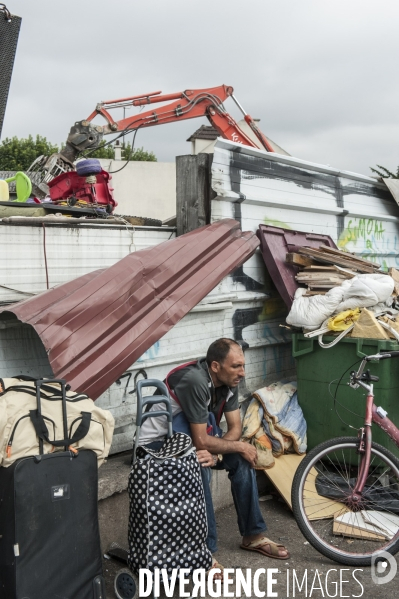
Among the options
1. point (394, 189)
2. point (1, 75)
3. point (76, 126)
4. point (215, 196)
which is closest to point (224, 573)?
point (215, 196)

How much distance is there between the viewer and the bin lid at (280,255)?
6.08m

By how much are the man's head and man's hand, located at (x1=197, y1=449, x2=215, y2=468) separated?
18.3 inches

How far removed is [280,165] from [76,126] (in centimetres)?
413

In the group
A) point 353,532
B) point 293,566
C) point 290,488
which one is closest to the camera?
point 293,566

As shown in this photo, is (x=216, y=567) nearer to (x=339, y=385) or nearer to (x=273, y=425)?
(x=273, y=425)

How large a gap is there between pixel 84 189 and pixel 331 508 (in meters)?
3.87

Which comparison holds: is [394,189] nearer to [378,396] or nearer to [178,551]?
[378,396]

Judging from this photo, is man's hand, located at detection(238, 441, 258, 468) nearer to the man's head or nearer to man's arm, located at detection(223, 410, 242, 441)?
man's arm, located at detection(223, 410, 242, 441)

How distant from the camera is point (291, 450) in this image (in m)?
5.53

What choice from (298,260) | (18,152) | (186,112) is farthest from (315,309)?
(18,152)

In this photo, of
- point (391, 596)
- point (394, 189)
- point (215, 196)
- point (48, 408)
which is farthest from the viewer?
point (394, 189)

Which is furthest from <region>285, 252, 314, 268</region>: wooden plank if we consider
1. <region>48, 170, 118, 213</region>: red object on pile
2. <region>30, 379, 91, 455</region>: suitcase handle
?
<region>30, 379, 91, 455</region>: suitcase handle

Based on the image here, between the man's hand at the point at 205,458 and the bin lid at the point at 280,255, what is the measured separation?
87.0 inches

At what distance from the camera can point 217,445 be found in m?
4.17
